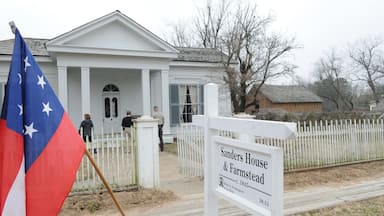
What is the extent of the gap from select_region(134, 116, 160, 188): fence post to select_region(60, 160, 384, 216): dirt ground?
0.95 feet

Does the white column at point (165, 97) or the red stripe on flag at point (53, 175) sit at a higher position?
the white column at point (165, 97)

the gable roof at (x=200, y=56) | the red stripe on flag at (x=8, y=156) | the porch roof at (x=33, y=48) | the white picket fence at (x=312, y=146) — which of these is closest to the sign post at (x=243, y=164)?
the red stripe on flag at (x=8, y=156)

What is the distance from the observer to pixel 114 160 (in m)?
7.11

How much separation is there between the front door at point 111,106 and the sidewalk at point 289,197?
9683mm

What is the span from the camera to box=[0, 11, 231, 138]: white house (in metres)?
14.6

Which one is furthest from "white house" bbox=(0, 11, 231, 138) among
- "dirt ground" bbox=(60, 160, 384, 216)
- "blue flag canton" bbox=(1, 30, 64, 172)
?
"blue flag canton" bbox=(1, 30, 64, 172)

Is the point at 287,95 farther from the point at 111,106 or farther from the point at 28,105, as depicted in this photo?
the point at 28,105

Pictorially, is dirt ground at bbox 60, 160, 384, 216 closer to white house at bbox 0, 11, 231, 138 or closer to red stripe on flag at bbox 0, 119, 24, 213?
red stripe on flag at bbox 0, 119, 24, 213

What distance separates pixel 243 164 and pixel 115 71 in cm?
1548

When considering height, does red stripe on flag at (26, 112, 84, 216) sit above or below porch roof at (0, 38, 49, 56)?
below

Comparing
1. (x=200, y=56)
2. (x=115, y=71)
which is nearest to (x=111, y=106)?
(x=115, y=71)

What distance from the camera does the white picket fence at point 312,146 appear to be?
28.4ft

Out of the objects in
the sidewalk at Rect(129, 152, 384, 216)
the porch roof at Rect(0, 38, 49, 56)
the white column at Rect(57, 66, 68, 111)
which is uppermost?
the porch roof at Rect(0, 38, 49, 56)

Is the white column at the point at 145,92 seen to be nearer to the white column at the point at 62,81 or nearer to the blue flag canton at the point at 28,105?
the white column at the point at 62,81
